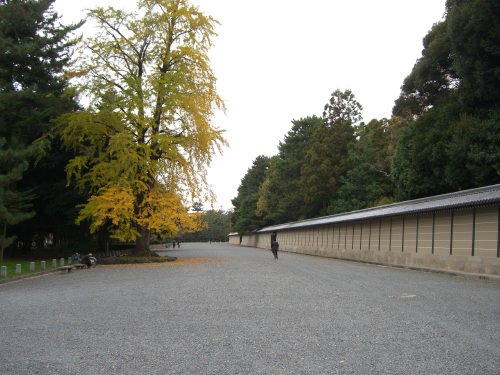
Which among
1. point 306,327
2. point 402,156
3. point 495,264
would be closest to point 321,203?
point 402,156

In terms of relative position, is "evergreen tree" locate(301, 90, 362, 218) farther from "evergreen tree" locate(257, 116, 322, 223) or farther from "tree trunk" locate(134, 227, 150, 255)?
"tree trunk" locate(134, 227, 150, 255)

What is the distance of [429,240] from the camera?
20.6 metres

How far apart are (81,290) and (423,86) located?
26.9 meters

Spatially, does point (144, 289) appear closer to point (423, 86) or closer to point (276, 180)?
point (423, 86)

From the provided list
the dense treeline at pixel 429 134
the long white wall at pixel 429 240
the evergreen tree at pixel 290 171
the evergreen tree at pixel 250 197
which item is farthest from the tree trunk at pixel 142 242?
the evergreen tree at pixel 250 197

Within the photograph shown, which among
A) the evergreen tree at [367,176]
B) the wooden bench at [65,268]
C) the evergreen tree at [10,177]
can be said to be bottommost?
the wooden bench at [65,268]

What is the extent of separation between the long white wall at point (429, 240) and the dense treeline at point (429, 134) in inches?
179

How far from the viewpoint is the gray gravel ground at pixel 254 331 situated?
17.5ft

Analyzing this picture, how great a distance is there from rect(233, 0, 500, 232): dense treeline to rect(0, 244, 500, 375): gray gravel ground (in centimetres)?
1427

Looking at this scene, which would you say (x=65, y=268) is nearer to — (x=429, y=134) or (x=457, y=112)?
(x=429, y=134)

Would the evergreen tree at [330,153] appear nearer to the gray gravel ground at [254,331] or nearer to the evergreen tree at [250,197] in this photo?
the evergreen tree at [250,197]

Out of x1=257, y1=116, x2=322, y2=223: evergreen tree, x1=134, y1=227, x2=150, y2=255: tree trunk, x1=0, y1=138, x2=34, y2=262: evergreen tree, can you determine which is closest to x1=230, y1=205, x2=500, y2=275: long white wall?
x1=134, y1=227, x2=150, y2=255: tree trunk

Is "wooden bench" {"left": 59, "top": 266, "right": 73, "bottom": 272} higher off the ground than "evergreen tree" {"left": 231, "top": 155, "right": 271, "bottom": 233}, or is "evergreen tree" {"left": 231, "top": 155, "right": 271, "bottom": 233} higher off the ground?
"evergreen tree" {"left": 231, "top": 155, "right": 271, "bottom": 233}

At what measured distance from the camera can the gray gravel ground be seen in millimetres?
5336
